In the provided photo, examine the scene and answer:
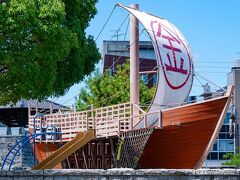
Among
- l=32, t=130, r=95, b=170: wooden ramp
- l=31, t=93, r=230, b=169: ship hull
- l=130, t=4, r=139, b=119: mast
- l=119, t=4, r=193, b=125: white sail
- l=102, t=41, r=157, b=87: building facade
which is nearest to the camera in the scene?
l=32, t=130, r=95, b=170: wooden ramp

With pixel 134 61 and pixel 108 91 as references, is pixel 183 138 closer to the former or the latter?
pixel 134 61

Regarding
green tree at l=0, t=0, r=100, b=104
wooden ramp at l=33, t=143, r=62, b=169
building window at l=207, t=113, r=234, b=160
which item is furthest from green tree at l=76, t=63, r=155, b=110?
building window at l=207, t=113, r=234, b=160

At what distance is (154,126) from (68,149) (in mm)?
3325

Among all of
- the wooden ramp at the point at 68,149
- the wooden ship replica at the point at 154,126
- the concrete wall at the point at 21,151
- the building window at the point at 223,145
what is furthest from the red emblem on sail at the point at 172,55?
the building window at the point at 223,145

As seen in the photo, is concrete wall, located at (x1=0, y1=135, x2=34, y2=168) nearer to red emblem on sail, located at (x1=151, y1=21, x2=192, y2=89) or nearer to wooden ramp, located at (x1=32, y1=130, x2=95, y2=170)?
red emblem on sail, located at (x1=151, y1=21, x2=192, y2=89)

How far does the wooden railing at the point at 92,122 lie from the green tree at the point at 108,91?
8.16 metres

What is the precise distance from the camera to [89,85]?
4153 centimetres

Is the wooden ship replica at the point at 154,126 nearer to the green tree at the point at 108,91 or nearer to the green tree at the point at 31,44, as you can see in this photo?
the green tree at the point at 31,44

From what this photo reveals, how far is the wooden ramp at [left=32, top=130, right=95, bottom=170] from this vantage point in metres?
22.9

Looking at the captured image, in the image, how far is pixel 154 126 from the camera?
23.7m

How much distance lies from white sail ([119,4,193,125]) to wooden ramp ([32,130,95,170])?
9.31 feet

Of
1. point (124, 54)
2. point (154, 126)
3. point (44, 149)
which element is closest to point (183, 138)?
point (154, 126)

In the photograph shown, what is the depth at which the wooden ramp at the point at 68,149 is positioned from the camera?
22870mm

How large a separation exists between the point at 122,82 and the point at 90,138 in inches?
625
